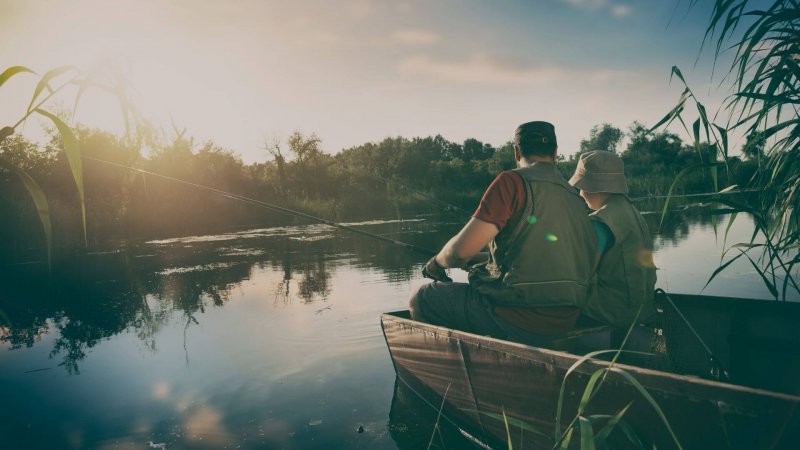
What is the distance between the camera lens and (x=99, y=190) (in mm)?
22188

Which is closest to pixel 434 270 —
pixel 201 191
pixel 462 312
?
pixel 462 312

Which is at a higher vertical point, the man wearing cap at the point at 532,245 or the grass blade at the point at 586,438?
the man wearing cap at the point at 532,245

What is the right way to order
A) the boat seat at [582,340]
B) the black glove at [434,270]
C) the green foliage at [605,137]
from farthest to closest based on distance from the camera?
the green foliage at [605,137]
the black glove at [434,270]
the boat seat at [582,340]

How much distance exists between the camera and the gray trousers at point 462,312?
2802 mm

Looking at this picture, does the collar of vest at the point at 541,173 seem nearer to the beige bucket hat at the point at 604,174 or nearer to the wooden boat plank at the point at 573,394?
the beige bucket hat at the point at 604,174

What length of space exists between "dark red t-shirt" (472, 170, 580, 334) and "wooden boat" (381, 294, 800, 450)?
0.13 m

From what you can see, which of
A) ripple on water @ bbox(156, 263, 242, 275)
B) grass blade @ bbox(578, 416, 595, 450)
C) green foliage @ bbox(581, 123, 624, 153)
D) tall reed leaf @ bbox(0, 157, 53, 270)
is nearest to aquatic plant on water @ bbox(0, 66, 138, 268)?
tall reed leaf @ bbox(0, 157, 53, 270)

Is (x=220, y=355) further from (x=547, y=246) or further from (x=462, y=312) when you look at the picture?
(x=547, y=246)

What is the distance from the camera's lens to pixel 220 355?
16.3ft

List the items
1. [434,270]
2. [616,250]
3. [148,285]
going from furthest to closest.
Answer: [148,285], [434,270], [616,250]

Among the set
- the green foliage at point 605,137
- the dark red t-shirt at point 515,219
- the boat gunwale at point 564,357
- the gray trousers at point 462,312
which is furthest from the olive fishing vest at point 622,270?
the green foliage at point 605,137

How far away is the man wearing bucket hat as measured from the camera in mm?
2824

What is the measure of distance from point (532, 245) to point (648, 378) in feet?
2.89

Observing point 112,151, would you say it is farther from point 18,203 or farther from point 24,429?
point 24,429
